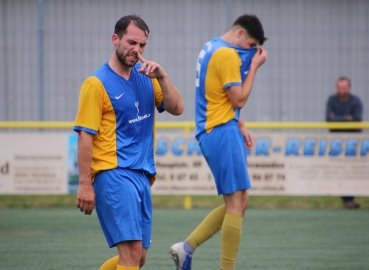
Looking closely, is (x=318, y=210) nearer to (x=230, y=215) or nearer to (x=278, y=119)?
(x=278, y=119)

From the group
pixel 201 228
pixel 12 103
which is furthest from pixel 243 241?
pixel 12 103

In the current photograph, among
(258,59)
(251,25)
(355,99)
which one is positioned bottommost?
(355,99)

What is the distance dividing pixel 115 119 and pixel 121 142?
137 millimetres

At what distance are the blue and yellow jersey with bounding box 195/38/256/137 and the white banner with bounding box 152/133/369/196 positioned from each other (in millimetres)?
5306

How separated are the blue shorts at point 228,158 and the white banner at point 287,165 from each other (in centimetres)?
539

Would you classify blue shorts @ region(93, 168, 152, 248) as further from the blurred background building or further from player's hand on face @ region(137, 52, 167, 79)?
the blurred background building

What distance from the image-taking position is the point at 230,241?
233 inches

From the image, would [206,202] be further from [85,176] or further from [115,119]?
[85,176]

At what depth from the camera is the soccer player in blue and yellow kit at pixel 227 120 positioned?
19.5 ft

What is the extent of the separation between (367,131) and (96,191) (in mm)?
7721

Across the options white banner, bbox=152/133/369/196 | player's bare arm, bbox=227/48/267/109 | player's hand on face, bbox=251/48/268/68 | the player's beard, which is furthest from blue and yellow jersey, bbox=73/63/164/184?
white banner, bbox=152/133/369/196

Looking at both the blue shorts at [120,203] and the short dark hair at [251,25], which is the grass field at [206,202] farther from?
the blue shorts at [120,203]

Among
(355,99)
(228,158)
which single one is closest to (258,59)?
(228,158)

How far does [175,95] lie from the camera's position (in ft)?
15.5
